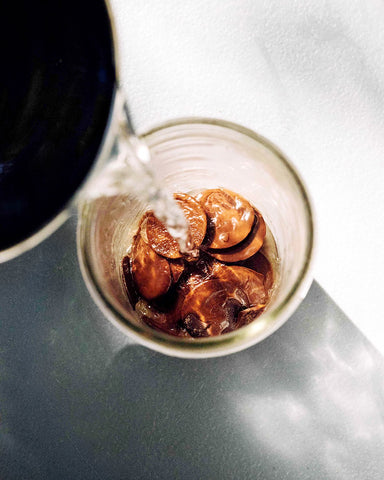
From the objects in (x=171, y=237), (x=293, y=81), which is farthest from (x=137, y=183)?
(x=293, y=81)

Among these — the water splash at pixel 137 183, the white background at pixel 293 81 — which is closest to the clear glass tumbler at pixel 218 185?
the water splash at pixel 137 183

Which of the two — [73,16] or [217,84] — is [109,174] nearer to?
[73,16]

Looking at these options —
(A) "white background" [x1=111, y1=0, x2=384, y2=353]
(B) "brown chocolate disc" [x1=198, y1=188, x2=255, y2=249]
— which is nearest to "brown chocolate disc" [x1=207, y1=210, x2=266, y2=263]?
(B) "brown chocolate disc" [x1=198, y1=188, x2=255, y2=249]

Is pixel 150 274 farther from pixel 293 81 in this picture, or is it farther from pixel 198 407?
pixel 293 81

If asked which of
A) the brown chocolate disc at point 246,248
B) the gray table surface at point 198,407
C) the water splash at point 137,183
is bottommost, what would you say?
the gray table surface at point 198,407

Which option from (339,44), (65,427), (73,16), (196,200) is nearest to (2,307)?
(65,427)

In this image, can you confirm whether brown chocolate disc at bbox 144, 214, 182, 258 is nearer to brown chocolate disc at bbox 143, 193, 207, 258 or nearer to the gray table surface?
brown chocolate disc at bbox 143, 193, 207, 258

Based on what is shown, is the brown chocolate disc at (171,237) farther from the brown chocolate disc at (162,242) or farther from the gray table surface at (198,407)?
the gray table surface at (198,407)
